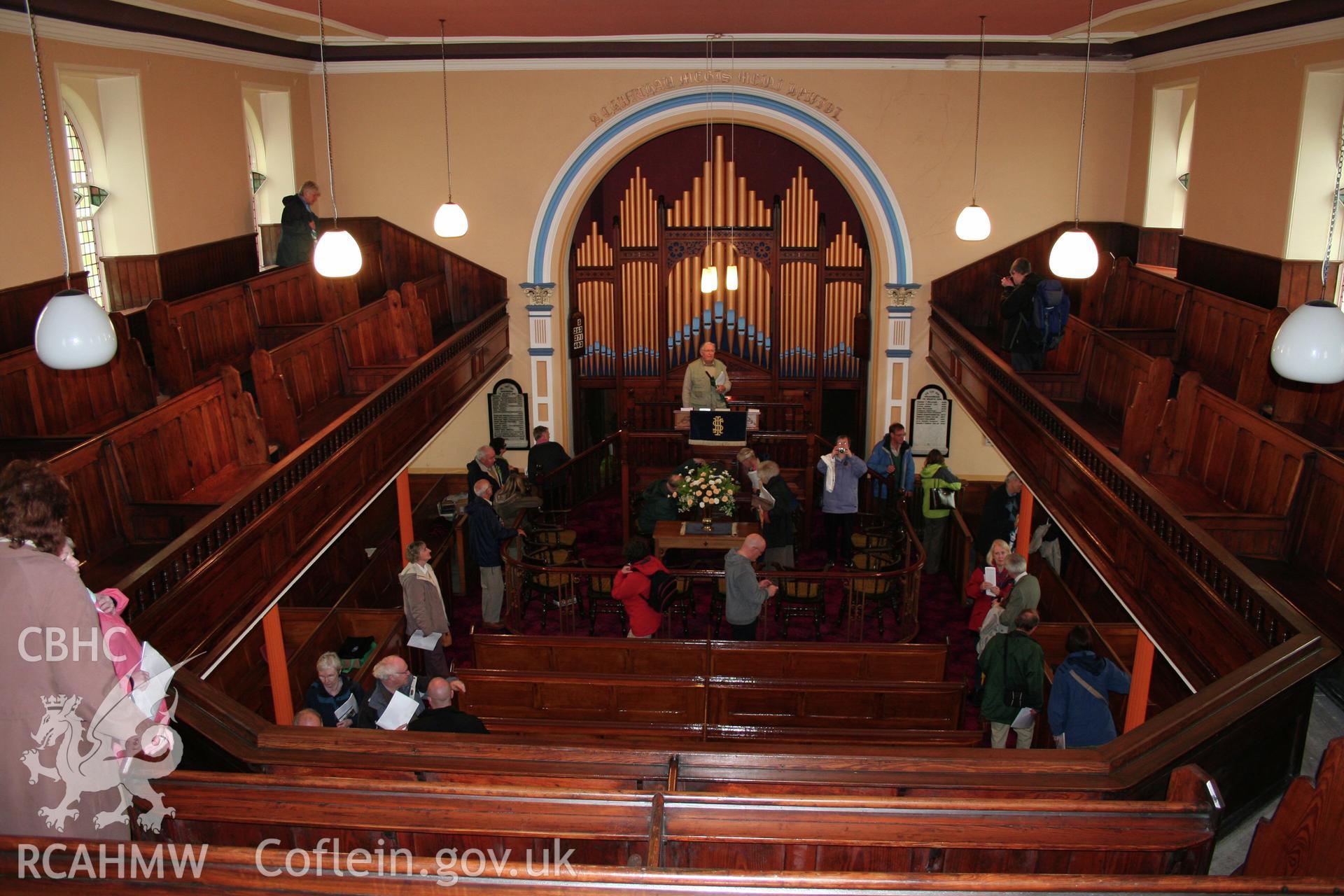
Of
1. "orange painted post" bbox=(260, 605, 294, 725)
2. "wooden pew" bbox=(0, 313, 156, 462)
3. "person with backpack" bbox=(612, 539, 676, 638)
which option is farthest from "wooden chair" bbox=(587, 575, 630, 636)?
"wooden pew" bbox=(0, 313, 156, 462)

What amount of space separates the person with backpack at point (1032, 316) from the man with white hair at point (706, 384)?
415cm

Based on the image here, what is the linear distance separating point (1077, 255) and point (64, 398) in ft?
23.2

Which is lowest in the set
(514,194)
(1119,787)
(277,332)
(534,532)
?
(534,532)

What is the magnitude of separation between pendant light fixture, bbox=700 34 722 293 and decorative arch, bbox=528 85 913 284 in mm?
75

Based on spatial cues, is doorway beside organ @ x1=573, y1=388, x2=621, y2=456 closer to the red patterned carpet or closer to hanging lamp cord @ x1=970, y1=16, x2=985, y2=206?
the red patterned carpet

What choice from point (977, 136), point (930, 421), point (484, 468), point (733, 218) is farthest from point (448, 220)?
point (930, 421)

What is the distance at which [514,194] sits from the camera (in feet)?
45.5

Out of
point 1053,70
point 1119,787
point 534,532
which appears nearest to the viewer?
point 1119,787

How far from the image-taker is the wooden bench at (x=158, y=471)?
5.65 m

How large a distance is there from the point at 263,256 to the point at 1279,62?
11.0 meters

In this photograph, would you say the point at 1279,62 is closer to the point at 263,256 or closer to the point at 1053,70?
the point at 1053,70

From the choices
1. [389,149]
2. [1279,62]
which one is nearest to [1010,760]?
[1279,62]

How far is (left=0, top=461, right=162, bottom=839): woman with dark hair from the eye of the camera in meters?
3.02

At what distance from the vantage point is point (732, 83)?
1335 centimetres
